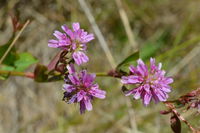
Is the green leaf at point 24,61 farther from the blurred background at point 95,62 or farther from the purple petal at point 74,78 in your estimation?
the blurred background at point 95,62

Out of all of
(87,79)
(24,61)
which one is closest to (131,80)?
(87,79)

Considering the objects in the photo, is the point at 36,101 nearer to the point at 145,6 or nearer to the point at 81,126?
the point at 81,126

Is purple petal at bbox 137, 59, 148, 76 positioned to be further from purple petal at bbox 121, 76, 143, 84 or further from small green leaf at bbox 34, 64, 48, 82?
small green leaf at bbox 34, 64, 48, 82

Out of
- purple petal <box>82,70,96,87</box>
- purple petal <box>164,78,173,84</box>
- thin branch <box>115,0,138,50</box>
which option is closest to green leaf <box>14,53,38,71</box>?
purple petal <box>82,70,96,87</box>

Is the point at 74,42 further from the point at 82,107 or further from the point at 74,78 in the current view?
the point at 82,107

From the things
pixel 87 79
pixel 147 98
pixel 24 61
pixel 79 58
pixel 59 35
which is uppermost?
pixel 24 61
